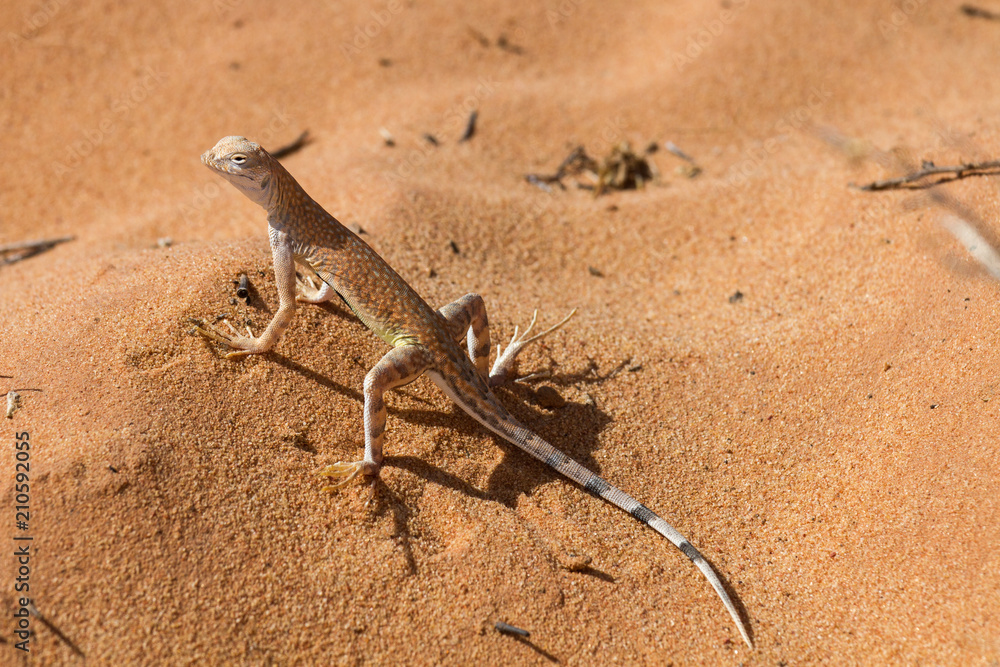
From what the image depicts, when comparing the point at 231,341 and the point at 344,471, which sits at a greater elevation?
the point at 231,341

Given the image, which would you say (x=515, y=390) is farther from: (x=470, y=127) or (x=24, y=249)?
(x=24, y=249)

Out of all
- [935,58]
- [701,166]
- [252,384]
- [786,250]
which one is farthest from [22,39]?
[935,58]

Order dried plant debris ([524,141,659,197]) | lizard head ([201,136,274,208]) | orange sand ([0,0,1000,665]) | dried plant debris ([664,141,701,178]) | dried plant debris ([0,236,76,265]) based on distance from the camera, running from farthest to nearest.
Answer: dried plant debris ([664,141,701,178]) < dried plant debris ([524,141,659,197]) < dried plant debris ([0,236,76,265]) < lizard head ([201,136,274,208]) < orange sand ([0,0,1000,665])

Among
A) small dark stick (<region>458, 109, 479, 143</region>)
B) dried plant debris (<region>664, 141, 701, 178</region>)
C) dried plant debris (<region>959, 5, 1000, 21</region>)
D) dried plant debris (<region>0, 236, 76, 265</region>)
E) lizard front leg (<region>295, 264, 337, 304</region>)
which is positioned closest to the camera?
lizard front leg (<region>295, 264, 337, 304</region>)

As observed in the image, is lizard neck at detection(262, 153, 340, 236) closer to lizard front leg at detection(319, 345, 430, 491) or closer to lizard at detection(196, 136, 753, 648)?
lizard at detection(196, 136, 753, 648)

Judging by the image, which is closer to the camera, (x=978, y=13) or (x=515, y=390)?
(x=515, y=390)

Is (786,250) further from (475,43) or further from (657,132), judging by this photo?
(475,43)

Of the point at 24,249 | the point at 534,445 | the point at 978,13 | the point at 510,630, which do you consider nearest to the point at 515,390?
the point at 534,445

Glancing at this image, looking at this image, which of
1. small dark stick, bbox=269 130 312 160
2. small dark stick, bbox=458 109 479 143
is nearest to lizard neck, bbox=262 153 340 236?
small dark stick, bbox=269 130 312 160
